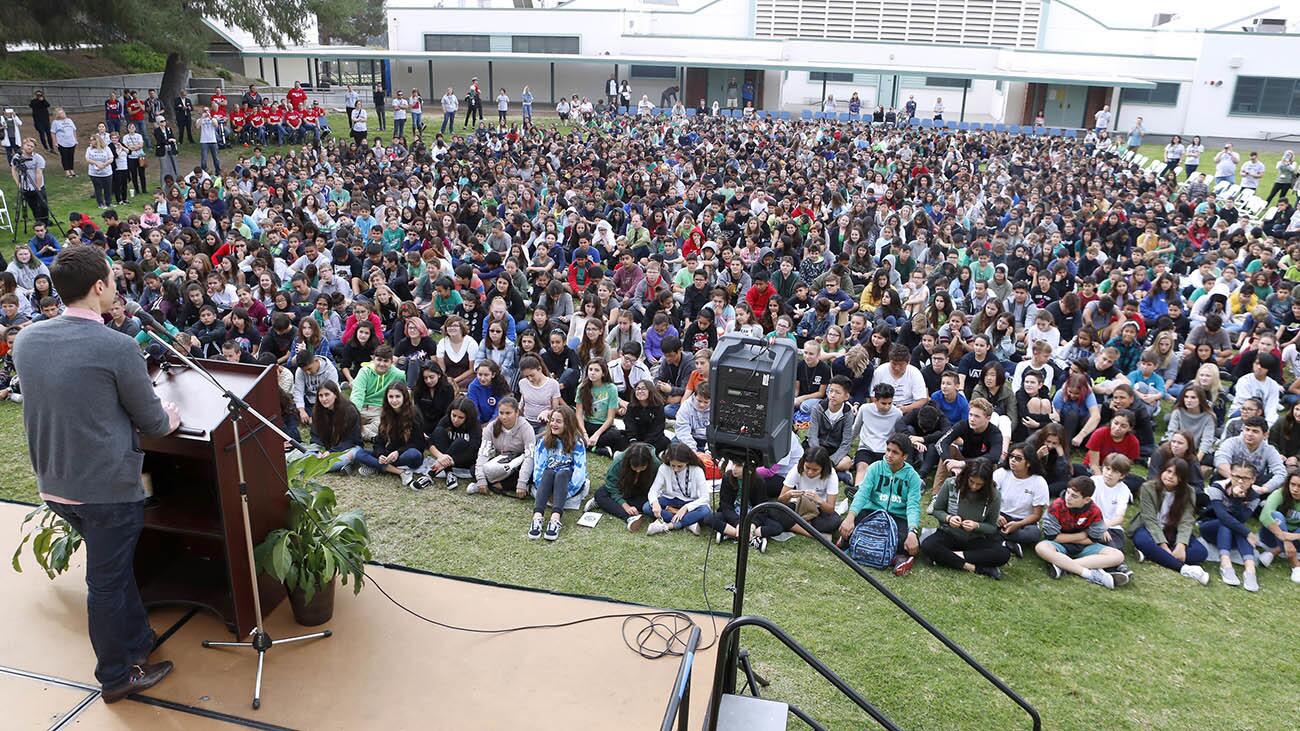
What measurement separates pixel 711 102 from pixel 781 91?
318cm

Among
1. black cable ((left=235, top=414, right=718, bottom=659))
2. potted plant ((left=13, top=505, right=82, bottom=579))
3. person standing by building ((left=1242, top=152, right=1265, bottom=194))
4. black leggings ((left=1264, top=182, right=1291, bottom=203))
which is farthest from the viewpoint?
person standing by building ((left=1242, top=152, right=1265, bottom=194))

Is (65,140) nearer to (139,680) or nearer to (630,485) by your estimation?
(630,485)

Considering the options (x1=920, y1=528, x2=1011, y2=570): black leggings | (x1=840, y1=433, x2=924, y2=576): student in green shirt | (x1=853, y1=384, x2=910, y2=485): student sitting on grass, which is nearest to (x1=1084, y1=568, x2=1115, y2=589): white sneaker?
(x1=920, y1=528, x2=1011, y2=570): black leggings

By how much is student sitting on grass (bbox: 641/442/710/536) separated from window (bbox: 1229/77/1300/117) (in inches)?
1441

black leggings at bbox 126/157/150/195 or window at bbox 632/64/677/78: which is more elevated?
window at bbox 632/64/677/78

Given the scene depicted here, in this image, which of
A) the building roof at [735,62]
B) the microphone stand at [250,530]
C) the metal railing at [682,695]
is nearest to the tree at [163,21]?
the building roof at [735,62]

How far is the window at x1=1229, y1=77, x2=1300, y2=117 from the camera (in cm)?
3353

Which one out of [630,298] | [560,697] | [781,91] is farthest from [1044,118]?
[560,697]

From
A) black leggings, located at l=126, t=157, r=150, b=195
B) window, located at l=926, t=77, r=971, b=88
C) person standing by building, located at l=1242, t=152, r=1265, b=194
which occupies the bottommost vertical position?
black leggings, located at l=126, t=157, r=150, b=195

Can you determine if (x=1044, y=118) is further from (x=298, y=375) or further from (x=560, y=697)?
(x=560, y=697)

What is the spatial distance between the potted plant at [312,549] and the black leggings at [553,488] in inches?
102

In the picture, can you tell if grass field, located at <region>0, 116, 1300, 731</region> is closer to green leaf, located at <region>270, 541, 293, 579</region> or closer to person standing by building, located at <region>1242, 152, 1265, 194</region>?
green leaf, located at <region>270, 541, 293, 579</region>

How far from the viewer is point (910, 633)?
556 cm

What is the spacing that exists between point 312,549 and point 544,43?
39.4 metres
